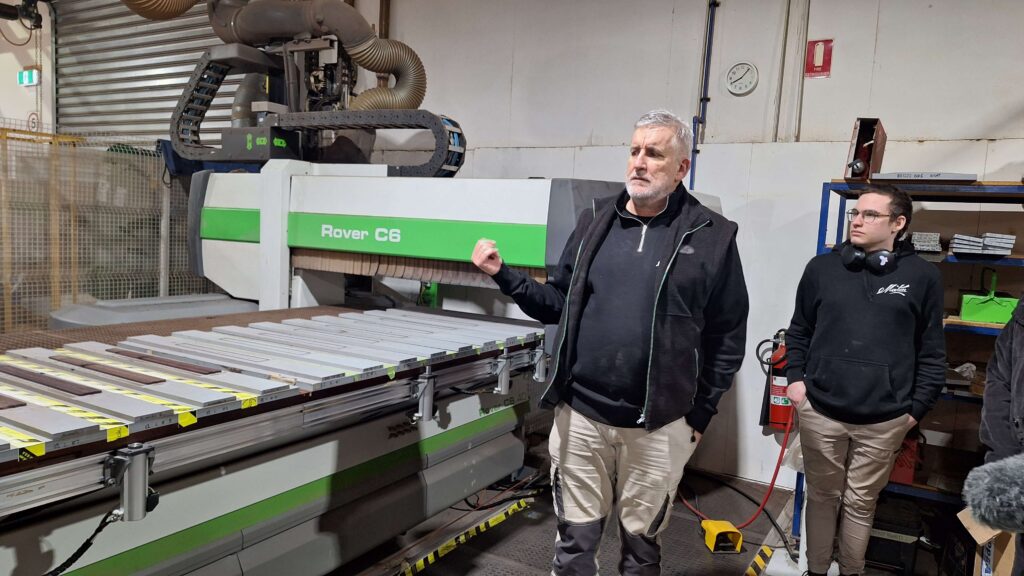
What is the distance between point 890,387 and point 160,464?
7.50 feet

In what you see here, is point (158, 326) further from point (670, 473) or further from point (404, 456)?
point (670, 473)

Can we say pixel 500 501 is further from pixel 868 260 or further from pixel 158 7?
pixel 158 7

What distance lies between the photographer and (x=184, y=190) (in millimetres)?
3977

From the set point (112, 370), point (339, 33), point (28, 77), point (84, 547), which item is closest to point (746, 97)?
point (339, 33)

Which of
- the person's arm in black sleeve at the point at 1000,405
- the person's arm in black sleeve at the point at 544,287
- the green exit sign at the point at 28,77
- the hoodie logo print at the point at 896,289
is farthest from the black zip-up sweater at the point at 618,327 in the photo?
the green exit sign at the point at 28,77

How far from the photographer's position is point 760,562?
9.30 feet

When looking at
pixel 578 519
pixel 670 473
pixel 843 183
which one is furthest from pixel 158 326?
pixel 843 183

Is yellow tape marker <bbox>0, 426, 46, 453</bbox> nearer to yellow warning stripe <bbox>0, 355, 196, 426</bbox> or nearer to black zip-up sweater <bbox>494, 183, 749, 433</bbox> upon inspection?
yellow warning stripe <bbox>0, 355, 196, 426</bbox>

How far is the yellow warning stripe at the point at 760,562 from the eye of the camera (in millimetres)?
2765

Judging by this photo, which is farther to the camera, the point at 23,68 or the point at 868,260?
the point at 23,68

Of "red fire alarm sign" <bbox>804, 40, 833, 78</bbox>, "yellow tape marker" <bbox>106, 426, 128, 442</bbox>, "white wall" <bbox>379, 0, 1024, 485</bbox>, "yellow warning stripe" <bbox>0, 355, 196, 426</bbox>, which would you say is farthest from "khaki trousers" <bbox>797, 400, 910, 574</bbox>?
"yellow tape marker" <bbox>106, 426, 128, 442</bbox>

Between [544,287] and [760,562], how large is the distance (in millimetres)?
1739

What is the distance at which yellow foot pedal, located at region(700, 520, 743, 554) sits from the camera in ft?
9.50

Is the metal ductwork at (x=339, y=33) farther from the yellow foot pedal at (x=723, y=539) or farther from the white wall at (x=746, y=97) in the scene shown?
the yellow foot pedal at (x=723, y=539)
